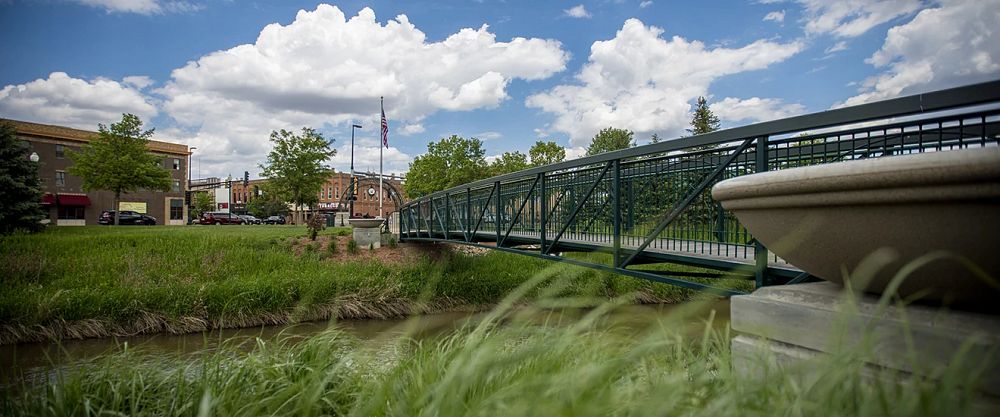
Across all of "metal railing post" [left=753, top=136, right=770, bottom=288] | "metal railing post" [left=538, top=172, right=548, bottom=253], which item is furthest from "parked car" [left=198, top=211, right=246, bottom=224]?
"metal railing post" [left=753, top=136, right=770, bottom=288]

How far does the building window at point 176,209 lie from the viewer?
178 feet

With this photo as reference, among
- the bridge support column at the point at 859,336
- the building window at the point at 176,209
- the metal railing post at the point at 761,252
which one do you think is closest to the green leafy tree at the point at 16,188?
the metal railing post at the point at 761,252

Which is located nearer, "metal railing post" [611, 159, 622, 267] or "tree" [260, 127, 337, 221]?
"metal railing post" [611, 159, 622, 267]

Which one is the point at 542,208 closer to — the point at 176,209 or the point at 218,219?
the point at 218,219

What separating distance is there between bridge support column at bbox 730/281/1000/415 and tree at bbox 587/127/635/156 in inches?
1665

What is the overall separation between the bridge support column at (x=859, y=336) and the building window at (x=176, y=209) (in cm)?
6224

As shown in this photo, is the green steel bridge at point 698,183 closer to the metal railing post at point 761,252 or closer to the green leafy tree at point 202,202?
the metal railing post at point 761,252

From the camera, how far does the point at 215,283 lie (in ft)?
48.3

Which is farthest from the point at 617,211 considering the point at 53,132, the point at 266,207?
the point at 266,207

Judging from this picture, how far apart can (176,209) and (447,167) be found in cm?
3125

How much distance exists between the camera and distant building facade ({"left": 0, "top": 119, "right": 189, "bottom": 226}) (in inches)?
1674

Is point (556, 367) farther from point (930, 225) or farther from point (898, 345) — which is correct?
point (930, 225)

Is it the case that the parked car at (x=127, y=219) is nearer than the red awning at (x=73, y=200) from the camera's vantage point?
Yes

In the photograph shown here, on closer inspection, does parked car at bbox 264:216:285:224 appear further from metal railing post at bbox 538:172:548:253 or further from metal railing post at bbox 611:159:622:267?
metal railing post at bbox 611:159:622:267
